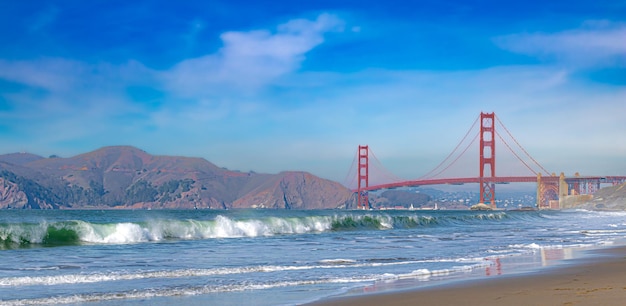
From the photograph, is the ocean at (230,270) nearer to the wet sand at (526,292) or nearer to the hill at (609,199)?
the wet sand at (526,292)

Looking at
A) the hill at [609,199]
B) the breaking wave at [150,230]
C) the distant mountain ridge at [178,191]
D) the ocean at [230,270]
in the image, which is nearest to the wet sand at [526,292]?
the ocean at [230,270]

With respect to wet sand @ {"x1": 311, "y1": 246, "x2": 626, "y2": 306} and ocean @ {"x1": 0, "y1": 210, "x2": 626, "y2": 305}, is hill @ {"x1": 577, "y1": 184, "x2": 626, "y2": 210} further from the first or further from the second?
wet sand @ {"x1": 311, "y1": 246, "x2": 626, "y2": 306}

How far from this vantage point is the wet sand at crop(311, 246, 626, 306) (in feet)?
20.4

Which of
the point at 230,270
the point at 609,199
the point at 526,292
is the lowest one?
the point at 230,270

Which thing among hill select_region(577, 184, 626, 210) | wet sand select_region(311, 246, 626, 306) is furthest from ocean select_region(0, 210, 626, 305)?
hill select_region(577, 184, 626, 210)

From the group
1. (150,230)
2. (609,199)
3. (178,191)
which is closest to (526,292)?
(150,230)

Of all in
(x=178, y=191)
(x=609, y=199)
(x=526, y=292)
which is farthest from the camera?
(x=178, y=191)

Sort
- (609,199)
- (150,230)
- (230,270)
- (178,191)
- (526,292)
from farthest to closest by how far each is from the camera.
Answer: (178,191), (609,199), (150,230), (230,270), (526,292)

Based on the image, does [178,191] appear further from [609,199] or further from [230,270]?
[230,270]

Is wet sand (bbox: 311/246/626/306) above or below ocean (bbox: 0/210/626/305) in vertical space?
above

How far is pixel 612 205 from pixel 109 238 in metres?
73.7

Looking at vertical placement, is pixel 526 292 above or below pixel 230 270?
above

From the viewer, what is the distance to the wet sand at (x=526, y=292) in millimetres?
6227

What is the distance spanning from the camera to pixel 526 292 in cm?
692
